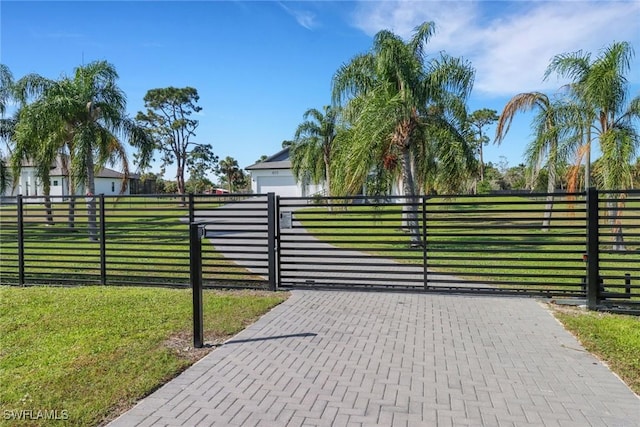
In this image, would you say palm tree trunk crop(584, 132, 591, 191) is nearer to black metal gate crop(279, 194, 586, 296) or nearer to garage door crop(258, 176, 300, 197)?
black metal gate crop(279, 194, 586, 296)

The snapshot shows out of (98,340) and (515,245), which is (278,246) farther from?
(515,245)

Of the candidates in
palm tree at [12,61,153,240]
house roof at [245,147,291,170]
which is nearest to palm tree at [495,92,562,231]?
palm tree at [12,61,153,240]

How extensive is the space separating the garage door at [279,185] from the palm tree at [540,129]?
27.7m

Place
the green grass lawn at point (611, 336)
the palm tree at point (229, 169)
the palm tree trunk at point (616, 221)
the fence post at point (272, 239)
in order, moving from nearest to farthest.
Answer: the green grass lawn at point (611, 336) → the palm tree trunk at point (616, 221) → the fence post at point (272, 239) → the palm tree at point (229, 169)

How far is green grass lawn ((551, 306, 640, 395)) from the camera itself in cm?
456

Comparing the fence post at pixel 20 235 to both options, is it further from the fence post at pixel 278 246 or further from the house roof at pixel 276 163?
the house roof at pixel 276 163

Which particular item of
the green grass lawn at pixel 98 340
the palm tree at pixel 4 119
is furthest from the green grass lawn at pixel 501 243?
the palm tree at pixel 4 119

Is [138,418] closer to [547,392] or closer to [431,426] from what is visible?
[431,426]

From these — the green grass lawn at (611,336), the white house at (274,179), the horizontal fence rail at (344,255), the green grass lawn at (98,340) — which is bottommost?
the green grass lawn at (611,336)

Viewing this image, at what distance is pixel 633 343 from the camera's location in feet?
17.4

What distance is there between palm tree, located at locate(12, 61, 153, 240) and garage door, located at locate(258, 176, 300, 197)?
24.9 meters

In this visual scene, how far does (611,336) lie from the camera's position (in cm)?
556

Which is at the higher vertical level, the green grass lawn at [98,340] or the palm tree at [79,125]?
the palm tree at [79,125]

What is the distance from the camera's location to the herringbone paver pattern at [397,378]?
3.56 metres
